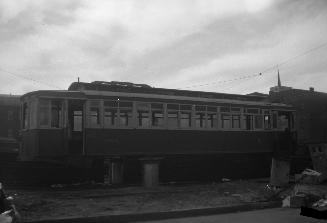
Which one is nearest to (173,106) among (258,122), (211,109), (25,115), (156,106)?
(156,106)

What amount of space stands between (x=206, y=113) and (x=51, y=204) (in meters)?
9.00

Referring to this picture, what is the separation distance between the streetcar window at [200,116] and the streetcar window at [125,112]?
3.22m

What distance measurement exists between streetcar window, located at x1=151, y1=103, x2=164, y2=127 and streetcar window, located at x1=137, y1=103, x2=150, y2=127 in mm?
291

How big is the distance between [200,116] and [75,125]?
5.48 metres

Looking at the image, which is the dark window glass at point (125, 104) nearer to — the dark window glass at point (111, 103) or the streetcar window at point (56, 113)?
the dark window glass at point (111, 103)

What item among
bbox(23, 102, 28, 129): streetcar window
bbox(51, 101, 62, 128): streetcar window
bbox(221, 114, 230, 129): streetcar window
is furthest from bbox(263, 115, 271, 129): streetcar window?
bbox(23, 102, 28, 129): streetcar window

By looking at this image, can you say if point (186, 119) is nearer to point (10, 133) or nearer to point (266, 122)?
point (266, 122)

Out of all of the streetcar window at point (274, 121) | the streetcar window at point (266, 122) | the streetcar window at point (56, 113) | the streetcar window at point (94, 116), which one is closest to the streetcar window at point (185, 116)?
the streetcar window at point (94, 116)

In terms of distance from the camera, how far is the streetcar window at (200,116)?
18141 mm

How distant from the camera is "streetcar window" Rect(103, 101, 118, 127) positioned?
1580 centimetres

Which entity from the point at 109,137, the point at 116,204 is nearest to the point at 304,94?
the point at 109,137

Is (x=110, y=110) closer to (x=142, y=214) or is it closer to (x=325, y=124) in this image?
(x=142, y=214)

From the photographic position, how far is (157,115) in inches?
672

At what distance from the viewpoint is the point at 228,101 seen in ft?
62.7
